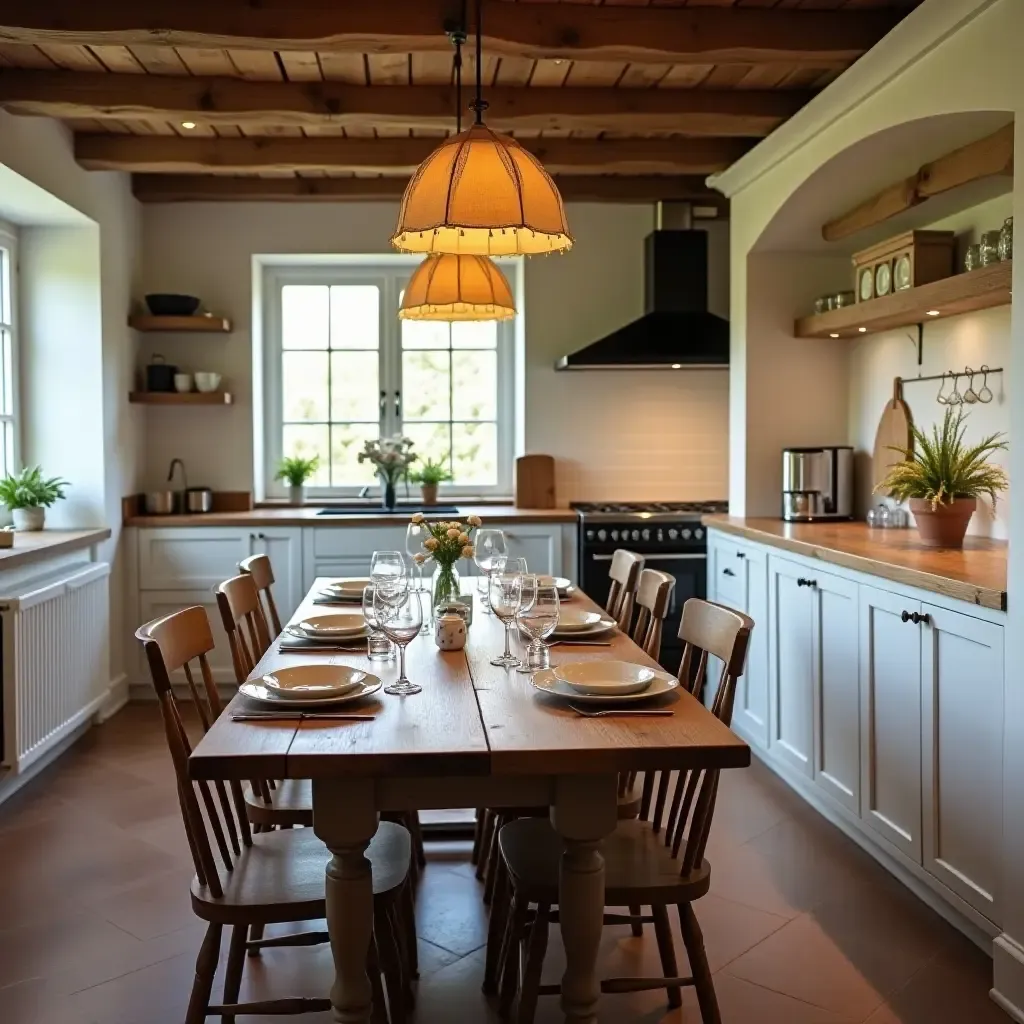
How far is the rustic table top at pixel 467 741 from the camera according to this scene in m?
1.68

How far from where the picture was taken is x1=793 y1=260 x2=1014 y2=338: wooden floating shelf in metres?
3.09

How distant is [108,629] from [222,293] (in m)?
1.85

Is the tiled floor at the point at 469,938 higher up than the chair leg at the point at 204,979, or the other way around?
the chair leg at the point at 204,979

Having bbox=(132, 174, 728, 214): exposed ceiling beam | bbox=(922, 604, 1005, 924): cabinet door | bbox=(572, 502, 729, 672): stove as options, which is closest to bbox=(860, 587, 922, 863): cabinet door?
bbox=(922, 604, 1005, 924): cabinet door

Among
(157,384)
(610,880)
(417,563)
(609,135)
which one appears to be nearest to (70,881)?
(417,563)

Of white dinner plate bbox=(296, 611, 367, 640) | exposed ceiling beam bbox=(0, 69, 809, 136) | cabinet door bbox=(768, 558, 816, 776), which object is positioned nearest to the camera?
white dinner plate bbox=(296, 611, 367, 640)

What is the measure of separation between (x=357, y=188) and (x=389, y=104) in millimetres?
1356

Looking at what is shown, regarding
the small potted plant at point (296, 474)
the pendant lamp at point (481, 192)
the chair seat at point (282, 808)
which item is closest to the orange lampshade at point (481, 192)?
the pendant lamp at point (481, 192)

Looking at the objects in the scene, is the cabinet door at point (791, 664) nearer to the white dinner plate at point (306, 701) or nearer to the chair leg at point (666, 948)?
the chair leg at point (666, 948)

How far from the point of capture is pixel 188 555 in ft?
16.5

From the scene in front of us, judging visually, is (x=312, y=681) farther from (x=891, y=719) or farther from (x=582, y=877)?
(x=891, y=719)

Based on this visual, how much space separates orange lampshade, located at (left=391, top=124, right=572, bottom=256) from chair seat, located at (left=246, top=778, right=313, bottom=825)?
4.07 feet

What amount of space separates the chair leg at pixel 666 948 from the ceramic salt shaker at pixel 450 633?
0.75 metres

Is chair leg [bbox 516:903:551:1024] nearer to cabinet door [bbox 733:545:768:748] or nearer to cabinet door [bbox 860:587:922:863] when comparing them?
cabinet door [bbox 860:587:922:863]
